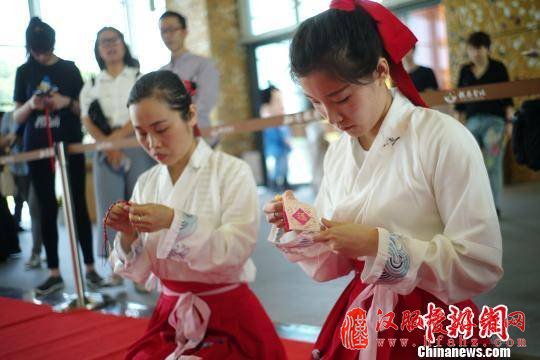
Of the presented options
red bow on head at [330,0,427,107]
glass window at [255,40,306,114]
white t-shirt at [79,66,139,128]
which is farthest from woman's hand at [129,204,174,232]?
glass window at [255,40,306,114]

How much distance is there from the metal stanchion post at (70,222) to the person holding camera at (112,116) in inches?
8.0

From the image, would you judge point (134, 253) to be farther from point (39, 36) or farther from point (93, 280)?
point (39, 36)

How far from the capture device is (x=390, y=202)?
1282 millimetres

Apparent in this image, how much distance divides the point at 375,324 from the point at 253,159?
8551 millimetres

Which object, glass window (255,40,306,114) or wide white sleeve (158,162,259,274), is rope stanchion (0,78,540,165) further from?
glass window (255,40,306,114)

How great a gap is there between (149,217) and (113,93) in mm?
1943

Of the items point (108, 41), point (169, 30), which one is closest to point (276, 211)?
point (108, 41)

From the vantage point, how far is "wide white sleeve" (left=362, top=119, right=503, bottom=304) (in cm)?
117

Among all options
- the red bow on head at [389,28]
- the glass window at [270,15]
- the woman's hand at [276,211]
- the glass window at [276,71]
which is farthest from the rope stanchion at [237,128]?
the glass window at [270,15]

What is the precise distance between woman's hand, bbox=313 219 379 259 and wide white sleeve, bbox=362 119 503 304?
0.06 feet

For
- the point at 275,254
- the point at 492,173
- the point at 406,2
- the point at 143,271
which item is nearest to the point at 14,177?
the point at 275,254

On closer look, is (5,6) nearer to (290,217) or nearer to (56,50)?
(56,50)

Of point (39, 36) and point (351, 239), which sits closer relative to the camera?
point (351, 239)

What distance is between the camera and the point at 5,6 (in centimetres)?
409
